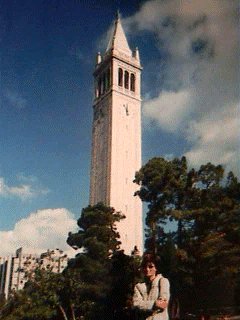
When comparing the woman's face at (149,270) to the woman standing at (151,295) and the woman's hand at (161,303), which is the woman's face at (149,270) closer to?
the woman standing at (151,295)

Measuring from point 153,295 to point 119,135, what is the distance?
42.2 m

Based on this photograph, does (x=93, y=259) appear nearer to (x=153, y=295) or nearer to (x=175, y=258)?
(x=175, y=258)

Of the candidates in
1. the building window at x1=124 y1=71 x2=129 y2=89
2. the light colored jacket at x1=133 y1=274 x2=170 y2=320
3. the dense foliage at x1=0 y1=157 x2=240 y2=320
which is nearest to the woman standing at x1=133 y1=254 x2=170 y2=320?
the light colored jacket at x1=133 y1=274 x2=170 y2=320

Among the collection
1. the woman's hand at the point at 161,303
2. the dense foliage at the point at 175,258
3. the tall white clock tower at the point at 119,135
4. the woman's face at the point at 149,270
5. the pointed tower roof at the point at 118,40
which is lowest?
the woman's hand at the point at 161,303

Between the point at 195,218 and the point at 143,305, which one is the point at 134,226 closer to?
the point at 195,218

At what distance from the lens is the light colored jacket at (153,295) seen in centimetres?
354

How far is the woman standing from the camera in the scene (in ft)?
11.6

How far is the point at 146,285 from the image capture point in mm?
3834

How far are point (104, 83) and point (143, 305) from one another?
47.6 metres

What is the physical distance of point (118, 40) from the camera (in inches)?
1986

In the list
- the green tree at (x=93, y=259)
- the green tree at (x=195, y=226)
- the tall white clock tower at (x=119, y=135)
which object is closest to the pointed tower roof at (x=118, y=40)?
the tall white clock tower at (x=119, y=135)

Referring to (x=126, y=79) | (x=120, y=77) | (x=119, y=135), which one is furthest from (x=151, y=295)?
(x=126, y=79)

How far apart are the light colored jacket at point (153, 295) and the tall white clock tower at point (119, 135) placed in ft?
123

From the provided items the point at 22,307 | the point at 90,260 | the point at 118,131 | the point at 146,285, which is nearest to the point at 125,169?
the point at 118,131
